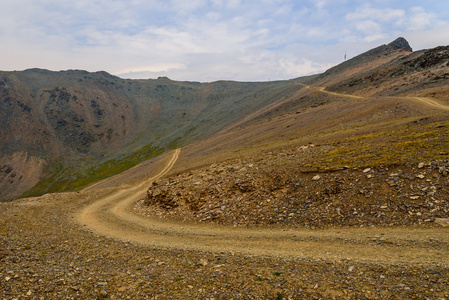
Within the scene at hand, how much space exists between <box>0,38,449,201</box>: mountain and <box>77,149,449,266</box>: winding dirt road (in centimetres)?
2411

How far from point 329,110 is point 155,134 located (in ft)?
386

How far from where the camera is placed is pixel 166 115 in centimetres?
17450

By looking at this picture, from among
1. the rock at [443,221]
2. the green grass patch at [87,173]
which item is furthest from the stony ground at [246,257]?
the green grass patch at [87,173]

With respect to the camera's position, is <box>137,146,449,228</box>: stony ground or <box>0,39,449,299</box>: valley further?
<box>137,146,449,228</box>: stony ground

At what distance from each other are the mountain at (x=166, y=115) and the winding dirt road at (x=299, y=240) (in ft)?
79.1

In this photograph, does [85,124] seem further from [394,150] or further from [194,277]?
[194,277]

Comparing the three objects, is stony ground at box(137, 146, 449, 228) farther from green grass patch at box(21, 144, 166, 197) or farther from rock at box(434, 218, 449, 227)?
green grass patch at box(21, 144, 166, 197)

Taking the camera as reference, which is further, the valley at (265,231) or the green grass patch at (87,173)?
the green grass patch at (87,173)

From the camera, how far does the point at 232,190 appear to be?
23750 mm

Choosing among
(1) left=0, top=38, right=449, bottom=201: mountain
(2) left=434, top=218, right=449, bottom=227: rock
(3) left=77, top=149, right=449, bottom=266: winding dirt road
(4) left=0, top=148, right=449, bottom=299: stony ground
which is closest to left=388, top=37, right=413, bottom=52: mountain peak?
(1) left=0, top=38, right=449, bottom=201: mountain

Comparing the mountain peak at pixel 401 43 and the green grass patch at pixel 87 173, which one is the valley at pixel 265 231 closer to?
the green grass patch at pixel 87 173

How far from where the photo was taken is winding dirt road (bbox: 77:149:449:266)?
11.0m

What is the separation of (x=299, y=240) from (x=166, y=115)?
6669 inches

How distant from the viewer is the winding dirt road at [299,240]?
11.0 meters
